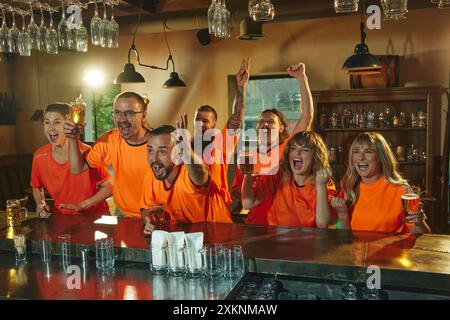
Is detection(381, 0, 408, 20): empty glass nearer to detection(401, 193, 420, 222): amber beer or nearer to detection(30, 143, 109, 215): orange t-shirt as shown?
detection(401, 193, 420, 222): amber beer

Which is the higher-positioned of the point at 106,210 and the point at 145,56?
the point at 145,56

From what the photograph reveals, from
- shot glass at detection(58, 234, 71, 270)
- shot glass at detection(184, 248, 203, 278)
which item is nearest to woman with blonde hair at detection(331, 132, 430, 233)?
shot glass at detection(184, 248, 203, 278)

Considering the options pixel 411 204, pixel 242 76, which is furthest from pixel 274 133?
pixel 411 204

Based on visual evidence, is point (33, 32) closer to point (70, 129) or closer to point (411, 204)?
point (70, 129)

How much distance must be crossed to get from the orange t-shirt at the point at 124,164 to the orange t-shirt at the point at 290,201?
0.97 m

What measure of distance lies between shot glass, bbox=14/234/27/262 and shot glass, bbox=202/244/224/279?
40.1 inches

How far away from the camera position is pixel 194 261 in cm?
213

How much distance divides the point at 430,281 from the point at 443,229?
13.7ft

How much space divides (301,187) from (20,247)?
5.45ft

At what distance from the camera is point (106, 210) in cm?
390

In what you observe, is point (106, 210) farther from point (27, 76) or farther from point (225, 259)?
point (27, 76)
